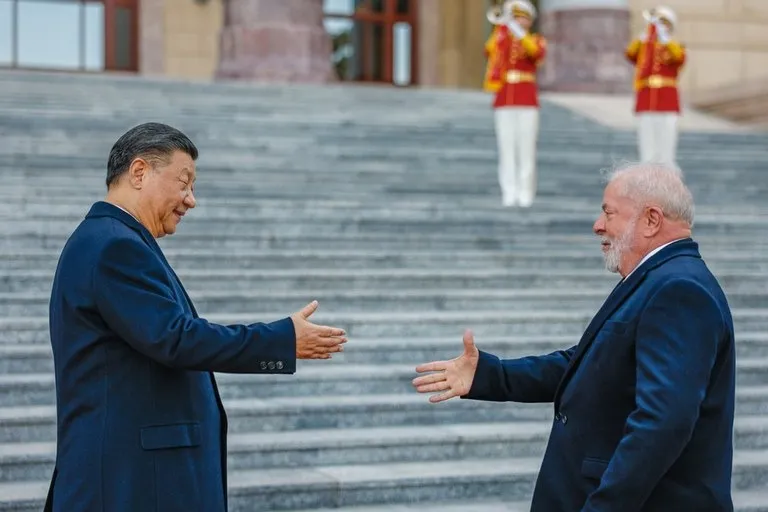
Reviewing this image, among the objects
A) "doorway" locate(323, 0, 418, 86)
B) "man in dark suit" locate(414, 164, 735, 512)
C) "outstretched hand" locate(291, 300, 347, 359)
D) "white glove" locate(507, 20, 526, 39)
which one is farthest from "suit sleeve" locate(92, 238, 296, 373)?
"doorway" locate(323, 0, 418, 86)

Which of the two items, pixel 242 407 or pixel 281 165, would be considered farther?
pixel 281 165

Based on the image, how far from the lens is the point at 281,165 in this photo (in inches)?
438

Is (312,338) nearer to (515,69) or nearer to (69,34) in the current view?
(515,69)

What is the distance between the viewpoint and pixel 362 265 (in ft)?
27.6

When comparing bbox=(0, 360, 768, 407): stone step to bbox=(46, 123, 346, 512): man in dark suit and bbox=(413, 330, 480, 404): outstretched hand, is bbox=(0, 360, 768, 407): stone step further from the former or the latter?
bbox=(46, 123, 346, 512): man in dark suit

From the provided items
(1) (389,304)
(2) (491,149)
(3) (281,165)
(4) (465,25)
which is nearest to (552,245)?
(1) (389,304)

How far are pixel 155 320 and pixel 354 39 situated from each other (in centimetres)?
1794

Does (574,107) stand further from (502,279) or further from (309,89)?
(502,279)

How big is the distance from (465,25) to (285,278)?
589 inches

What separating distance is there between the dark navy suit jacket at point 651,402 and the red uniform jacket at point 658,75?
9.00 metres

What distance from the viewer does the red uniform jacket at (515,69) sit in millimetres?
11312

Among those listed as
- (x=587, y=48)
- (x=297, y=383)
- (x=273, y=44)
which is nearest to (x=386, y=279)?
(x=297, y=383)

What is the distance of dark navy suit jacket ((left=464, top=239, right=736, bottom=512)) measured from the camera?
3039 mm

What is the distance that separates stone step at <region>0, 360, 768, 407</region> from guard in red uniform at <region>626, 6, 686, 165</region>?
18.6ft
